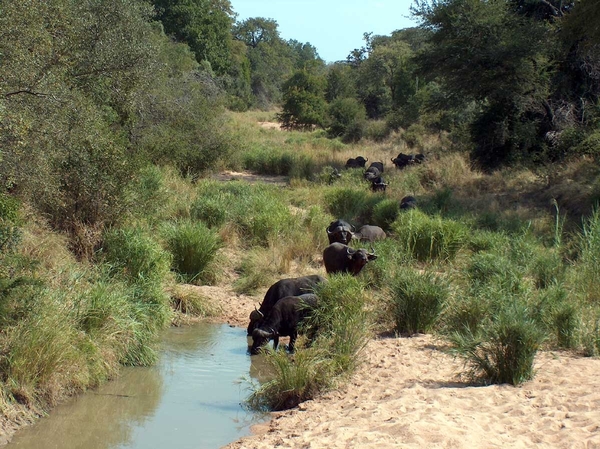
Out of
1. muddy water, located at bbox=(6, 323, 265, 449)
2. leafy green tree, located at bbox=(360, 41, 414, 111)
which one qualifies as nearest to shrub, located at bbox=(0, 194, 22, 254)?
muddy water, located at bbox=(6, 323, 265, 449)

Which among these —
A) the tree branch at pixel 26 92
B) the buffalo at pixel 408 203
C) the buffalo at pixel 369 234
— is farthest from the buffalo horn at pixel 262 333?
the buffalo at pixel 408 203

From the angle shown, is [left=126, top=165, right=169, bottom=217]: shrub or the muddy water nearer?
the muddy water

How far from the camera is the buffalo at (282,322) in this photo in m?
9.32

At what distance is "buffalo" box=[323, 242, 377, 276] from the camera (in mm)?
11531

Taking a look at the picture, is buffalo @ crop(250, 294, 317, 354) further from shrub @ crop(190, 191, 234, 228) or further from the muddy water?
shrub @ crop(190, 191, 234, 228)

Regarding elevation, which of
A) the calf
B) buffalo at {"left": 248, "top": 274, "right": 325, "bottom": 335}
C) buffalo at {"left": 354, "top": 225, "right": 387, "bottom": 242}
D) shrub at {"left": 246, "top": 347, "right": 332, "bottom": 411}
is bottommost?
shrub at {"left": 246, "top": 347, "right": 332, "bottom": 411}

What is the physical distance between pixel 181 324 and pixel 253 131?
27.8m

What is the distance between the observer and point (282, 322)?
9391mm

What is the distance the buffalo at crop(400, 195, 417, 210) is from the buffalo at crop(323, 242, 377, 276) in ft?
16.3

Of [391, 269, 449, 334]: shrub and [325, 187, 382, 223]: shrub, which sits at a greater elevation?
[325, 187, 382, 223]: shrub

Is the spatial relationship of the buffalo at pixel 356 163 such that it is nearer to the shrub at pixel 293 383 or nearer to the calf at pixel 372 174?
the calf at pixel 372 174

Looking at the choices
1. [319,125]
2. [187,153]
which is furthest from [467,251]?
[319,125]

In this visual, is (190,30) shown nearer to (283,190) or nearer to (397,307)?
(283,190)

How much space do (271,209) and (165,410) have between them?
8.35 metres
